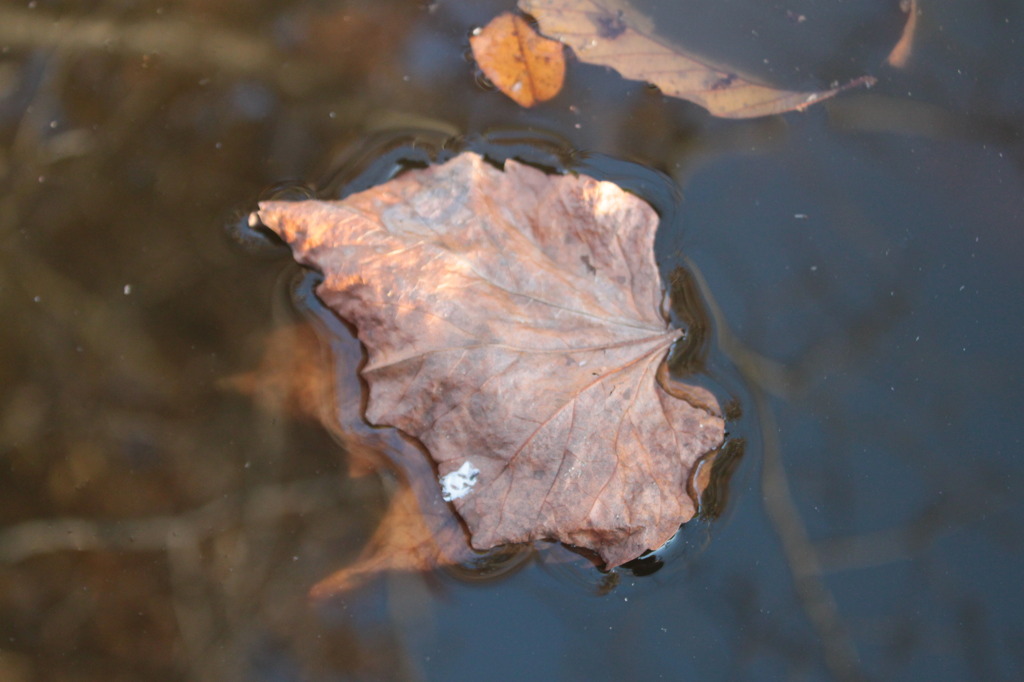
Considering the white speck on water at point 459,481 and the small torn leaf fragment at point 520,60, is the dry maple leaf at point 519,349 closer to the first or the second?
the white speck on water at point 459,481

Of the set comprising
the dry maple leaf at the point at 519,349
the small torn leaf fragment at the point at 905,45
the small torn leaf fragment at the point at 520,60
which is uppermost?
the small torn leaf fragment at the point at 905,45

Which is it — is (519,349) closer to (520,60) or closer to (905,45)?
(520,60)

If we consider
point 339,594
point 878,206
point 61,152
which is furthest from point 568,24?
point 339,594

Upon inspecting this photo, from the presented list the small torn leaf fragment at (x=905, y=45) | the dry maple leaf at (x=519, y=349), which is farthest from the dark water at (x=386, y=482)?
the dry maple leaf at (x=519, y=349)

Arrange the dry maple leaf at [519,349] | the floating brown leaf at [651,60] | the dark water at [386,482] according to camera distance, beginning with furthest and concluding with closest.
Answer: the floating brown leaf at [651,60], the dark water at [386,482], the dry maple leaf at [519,349]

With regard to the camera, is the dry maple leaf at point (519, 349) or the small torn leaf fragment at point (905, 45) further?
the small torn leaf fragment at point (905, 45)

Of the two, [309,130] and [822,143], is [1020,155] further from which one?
[309,130]

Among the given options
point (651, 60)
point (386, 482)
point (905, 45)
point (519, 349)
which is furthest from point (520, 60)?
point (386, 482)
